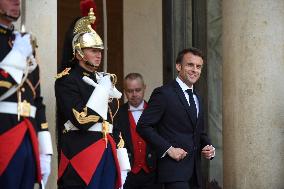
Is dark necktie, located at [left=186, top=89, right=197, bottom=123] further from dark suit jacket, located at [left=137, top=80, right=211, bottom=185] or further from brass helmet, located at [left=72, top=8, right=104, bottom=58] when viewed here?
brass helmet, located at [left=72, top=8, right=104, bottom=58]

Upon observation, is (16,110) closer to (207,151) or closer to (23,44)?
(23,44)

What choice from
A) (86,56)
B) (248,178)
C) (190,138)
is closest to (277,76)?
(248,178)

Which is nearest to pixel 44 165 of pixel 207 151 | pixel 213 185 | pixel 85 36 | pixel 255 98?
pixel 85 36

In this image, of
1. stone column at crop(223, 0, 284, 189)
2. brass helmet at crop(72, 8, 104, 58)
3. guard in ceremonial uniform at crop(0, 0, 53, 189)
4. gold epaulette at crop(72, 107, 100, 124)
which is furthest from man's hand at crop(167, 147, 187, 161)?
guard in ceremonial uniform at crop(0, 0, 53, 189)

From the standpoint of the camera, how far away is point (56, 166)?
6.12 m

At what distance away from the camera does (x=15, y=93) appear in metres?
4.59

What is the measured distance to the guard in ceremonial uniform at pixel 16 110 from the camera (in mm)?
4520

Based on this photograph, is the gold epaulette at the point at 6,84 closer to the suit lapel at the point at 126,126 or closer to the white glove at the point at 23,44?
the white glove at the point at 23,44

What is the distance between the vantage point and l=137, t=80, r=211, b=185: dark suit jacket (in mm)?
6195

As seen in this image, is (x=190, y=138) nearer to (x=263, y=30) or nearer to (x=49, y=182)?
(x=49, y=182)

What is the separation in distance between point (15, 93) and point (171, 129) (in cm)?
194

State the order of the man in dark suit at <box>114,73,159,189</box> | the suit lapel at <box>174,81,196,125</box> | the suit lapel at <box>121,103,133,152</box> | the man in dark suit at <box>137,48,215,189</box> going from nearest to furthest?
the man in dark suit at <box>137,48,215,189</box>
the suit lapel at <box>174,81,196,125</box>
the man in dark suit at <box>114,73,159,189</box>
the suit lapel at <box>121,103,133,152</box>

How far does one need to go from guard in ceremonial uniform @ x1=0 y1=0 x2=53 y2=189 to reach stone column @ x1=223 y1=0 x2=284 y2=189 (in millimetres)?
3179

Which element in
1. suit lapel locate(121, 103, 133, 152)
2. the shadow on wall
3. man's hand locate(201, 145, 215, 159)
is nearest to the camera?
man's hand locate(201, 145, 215, 159)
